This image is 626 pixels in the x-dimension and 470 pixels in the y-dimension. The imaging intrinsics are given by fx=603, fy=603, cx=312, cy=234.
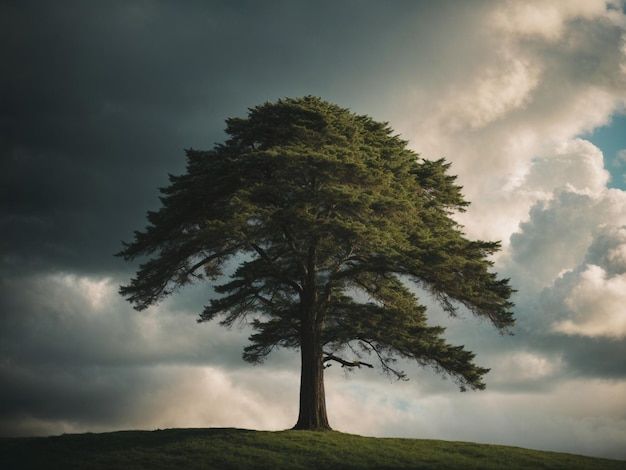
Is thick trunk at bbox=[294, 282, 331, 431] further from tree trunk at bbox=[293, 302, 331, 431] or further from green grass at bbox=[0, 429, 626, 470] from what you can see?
green grass at bbox=[0, 429, 626, 470]

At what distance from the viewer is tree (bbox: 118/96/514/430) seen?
25.7m

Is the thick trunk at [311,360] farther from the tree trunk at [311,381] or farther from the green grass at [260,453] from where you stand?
the green grass at [260,453]

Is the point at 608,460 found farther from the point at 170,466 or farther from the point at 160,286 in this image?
the point at 160,286

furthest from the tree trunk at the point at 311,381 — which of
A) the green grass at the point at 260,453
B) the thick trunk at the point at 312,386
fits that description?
the green grass at the point at 260,453

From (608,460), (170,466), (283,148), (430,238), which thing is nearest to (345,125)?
(283,148)

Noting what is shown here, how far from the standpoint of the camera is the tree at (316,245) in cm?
2569

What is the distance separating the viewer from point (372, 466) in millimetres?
21531

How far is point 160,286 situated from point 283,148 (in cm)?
893

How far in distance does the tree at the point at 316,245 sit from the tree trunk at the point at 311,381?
0.16 ft

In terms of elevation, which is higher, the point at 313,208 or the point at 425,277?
the point at 313,208

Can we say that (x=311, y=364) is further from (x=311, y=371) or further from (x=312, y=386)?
(x=312, y=386)

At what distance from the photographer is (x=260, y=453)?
74.1 feet

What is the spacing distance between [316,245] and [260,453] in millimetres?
9047

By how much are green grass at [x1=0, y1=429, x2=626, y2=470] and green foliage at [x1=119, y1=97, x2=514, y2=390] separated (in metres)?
4.15
